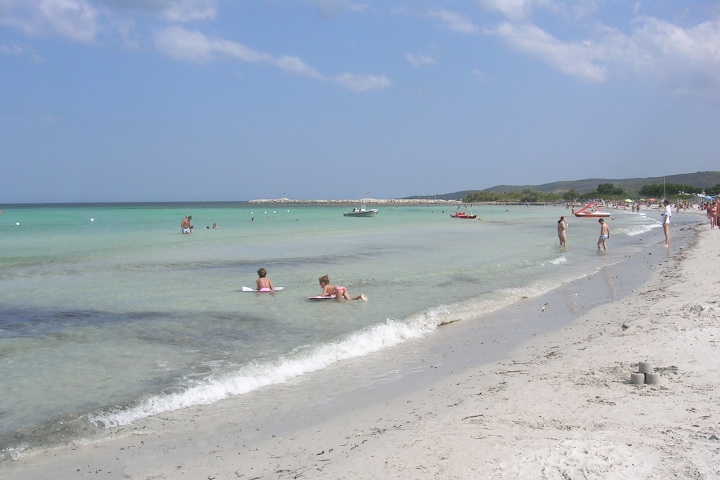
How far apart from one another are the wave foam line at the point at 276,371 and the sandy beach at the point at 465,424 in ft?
0.85

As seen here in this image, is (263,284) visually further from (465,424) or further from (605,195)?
(605,195)

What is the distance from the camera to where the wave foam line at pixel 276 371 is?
616cm

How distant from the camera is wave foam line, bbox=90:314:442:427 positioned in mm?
6156

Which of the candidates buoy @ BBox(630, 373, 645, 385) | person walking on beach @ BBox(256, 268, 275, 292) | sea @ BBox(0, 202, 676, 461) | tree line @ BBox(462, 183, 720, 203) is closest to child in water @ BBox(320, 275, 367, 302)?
sea @ BBox(0, 202, 676, 461)

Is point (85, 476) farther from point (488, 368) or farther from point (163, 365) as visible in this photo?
point (488, 368)

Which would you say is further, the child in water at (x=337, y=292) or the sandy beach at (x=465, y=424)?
the child in water at (x=337, y=292)

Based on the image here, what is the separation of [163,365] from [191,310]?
13.8ft

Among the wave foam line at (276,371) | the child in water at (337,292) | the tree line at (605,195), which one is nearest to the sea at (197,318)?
the wave foam line at (276,371)

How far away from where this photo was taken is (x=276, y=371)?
24.6 feet

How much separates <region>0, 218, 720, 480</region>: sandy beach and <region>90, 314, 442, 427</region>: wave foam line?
26cm

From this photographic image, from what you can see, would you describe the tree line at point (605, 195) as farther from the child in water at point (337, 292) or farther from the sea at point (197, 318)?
the child in water at point (337, 292)

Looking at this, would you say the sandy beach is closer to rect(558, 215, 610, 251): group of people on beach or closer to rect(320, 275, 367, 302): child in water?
rect(320, 275, 367, 302): child in water

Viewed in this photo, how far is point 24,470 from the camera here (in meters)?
4.78

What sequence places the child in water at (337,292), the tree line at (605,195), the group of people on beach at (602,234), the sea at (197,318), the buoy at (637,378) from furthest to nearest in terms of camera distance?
1. the tree line at (605,195)
2. the group of people on beach at (602,234)
3. the child in water at (337,292)
4. the sea at (197,318)
5. the buoy at (637,378)
